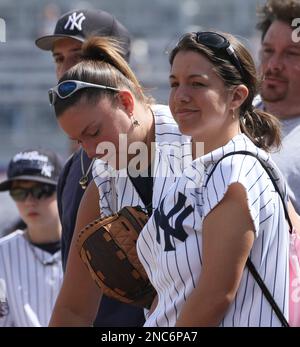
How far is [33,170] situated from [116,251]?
255 cm

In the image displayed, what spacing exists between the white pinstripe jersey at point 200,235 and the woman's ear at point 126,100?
505mm

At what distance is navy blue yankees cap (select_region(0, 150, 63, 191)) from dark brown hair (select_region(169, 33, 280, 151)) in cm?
263

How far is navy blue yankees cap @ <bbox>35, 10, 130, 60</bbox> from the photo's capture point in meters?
4.28

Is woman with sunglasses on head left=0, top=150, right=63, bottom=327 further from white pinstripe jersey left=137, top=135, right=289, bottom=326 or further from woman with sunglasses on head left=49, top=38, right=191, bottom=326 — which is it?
white pinstripe jersey left=137, top=135, right=289, bottom=326

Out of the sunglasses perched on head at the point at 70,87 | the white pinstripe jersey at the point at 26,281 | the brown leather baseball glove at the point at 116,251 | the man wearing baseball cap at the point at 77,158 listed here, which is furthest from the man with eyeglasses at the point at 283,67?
the white pinstripe jersey at the point at 26,281

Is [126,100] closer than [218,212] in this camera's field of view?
No

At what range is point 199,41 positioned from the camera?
2986 millimetres

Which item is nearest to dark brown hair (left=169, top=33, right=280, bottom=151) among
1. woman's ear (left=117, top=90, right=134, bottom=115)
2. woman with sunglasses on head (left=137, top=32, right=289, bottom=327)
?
woman with sunglasses on head (left=137, top=32, right=289, bottom=327)

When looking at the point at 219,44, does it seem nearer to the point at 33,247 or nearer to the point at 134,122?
the point at 134,122

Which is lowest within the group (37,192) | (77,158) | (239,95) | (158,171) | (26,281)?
(26,281)

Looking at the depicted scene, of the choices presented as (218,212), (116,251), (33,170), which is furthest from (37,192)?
(218,212)

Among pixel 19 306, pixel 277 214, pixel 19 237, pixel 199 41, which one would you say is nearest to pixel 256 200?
pixel 277 214

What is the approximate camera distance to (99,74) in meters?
3.30

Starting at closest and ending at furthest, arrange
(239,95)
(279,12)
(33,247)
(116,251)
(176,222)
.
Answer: (176,222), (239,95), (116,251), (279,12), (33,247)
